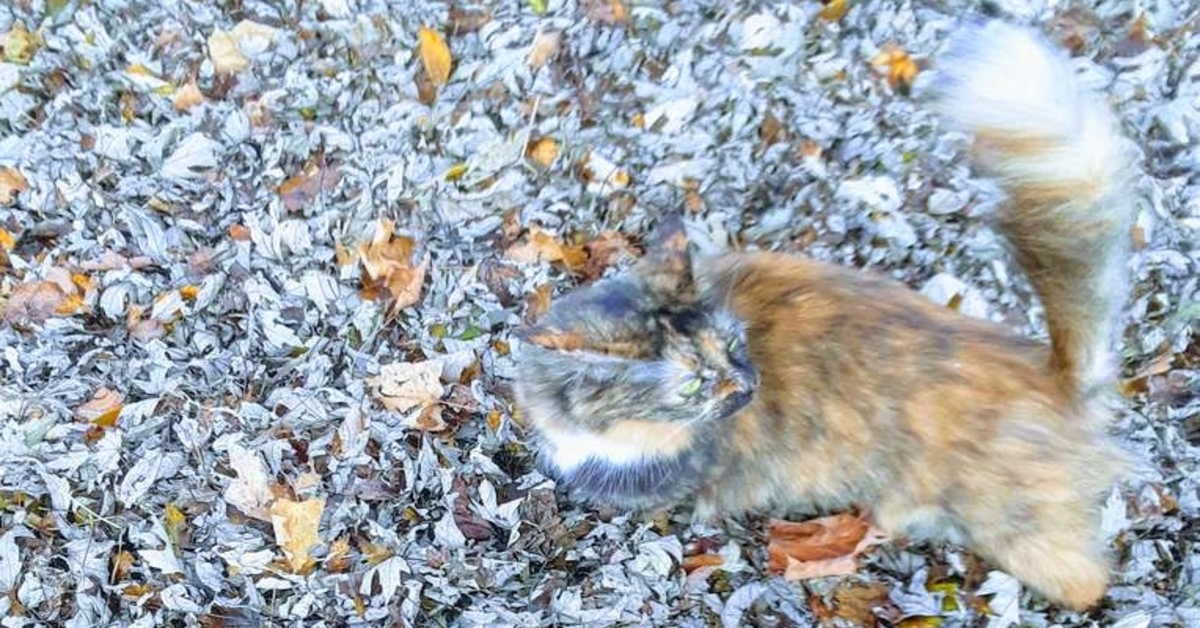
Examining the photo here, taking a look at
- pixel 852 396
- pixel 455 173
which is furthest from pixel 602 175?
pixel 852 396

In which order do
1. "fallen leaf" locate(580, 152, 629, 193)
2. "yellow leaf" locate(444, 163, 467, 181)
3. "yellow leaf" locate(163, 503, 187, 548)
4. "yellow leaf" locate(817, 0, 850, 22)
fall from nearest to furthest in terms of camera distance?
"yellow leaf" locate(163, 503, 187, 548)
"fallen leaf" locate(580, 152, 629, 193)
"yellow leaf" locate(444, 163, 467, 181)
"yellow leaf" locate(817, 0, 850, 22)

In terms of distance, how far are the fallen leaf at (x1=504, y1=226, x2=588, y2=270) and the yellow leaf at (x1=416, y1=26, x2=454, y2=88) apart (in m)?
0.88

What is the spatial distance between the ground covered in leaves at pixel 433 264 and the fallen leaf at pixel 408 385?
0.06ft

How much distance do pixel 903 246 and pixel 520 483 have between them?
1.59 m

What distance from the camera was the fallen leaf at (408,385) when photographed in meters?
3.94

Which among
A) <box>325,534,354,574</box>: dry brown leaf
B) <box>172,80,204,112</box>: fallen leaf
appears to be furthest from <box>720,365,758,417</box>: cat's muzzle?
<box>172,80,204,112</box>: fallen leaf

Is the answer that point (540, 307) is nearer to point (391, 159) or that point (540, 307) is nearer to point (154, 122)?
point (391, 159)

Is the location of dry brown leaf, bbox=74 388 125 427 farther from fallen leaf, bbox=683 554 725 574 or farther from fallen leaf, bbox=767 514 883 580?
fallen leaf, bbox=767 514 883 580

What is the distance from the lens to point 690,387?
3.07 meters

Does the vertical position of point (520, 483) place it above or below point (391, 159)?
below

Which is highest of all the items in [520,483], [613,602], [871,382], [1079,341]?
[1079,341]

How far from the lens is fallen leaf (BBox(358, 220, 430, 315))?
4.16 meters

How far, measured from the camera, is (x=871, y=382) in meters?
3.03

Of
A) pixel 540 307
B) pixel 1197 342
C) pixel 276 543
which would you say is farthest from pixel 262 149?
pixel 1197 342
